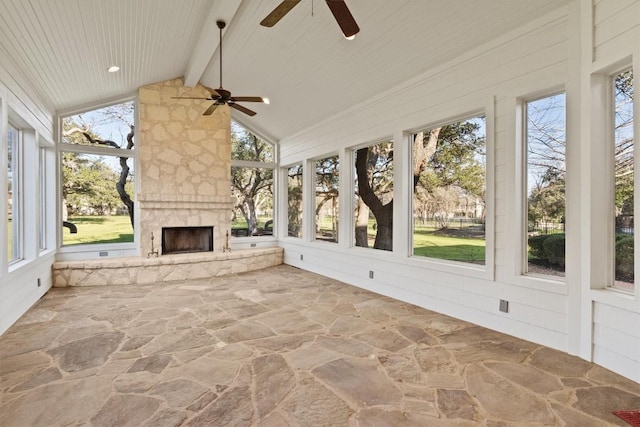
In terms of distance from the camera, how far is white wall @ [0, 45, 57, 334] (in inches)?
140

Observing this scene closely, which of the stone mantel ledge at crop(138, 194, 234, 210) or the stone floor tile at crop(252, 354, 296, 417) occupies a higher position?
the stone mantel ledge at crop(138, 194, 234, 210)

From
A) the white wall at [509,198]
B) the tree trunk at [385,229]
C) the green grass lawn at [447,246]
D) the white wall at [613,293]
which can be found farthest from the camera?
the tree trunk at [385,229]

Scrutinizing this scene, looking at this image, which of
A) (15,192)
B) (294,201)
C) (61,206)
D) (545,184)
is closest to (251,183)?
(294,201)

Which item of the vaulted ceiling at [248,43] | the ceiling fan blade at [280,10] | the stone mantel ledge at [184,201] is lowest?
the stone mantel ledge at [184,201]

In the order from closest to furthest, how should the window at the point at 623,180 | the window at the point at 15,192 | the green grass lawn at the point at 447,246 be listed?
the window at the point at 623,180
the green grass lawn at the point at 447,246
the window at the point at 15,192

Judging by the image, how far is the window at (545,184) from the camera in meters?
3.20

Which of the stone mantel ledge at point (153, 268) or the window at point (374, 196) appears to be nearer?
the window at point (374, 196)

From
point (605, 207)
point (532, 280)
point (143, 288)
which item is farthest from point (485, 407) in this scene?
point (143, 288)

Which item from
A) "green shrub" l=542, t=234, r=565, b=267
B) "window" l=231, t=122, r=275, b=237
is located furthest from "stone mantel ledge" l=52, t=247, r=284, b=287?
"green shrub" l=542, t=234, r=565, b=267

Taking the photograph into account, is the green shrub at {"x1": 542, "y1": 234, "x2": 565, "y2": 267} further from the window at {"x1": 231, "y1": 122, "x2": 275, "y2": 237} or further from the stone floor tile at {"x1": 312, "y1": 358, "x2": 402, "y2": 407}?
the window at {"x1": 231, "y1": 122, "x2": 275, "y2": 237}

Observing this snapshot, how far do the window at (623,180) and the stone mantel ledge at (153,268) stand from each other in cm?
602

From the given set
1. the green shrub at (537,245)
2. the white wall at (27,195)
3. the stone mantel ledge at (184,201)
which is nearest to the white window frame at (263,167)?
the stone mantel ledge at (184,201)

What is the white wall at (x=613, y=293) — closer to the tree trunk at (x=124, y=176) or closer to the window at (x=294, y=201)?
the window at (x=294, y=201)

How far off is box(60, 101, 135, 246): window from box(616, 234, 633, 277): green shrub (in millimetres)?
7408
